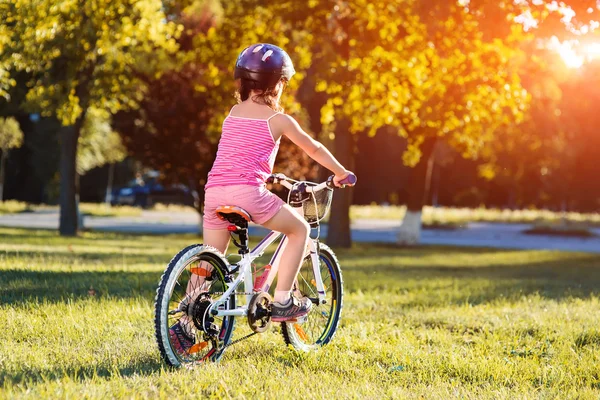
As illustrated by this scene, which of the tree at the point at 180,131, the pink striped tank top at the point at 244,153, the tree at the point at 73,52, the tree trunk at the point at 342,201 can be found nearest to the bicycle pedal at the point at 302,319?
the pink striped tank top at the point at 244,153

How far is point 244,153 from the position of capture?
5.05m

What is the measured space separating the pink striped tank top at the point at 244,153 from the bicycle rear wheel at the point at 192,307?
0.45 meters

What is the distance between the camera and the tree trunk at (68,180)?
18.8m

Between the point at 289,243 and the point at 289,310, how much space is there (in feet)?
1.47

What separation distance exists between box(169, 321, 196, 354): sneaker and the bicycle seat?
671 mm

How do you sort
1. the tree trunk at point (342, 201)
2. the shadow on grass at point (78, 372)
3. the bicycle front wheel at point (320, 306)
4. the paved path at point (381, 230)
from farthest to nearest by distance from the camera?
the paved path at point (381, 230) → the tree trunk at point (342, 201) → the bicycle front wheel at point (320, 306) → the shadow on grass at point (78, 372)

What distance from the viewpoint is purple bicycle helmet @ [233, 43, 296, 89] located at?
5098mm

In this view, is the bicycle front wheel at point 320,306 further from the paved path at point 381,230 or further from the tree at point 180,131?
the paved path at point 381,230

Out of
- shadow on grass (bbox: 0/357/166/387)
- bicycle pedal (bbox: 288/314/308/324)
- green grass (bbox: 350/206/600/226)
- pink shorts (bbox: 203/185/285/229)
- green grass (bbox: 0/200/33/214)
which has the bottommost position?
green grass (bbox: 0/200/33/214)

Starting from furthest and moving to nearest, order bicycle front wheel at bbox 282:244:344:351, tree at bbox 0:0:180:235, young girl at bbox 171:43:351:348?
tree at bbox 0:0:180:235
bicycle front wheel at bbox 282:244:344:351
young girl at bbox 171:43:351:348

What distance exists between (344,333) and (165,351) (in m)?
2.17

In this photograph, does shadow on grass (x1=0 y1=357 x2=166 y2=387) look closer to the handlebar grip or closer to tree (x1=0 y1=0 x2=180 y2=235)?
the handlebar grip

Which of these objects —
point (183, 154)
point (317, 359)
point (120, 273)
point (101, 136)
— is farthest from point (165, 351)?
point (101, 136)

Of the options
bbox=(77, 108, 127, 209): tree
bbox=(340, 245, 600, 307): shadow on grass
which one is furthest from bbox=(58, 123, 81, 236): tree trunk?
bbox=(77, 108, 127, 209): tree
